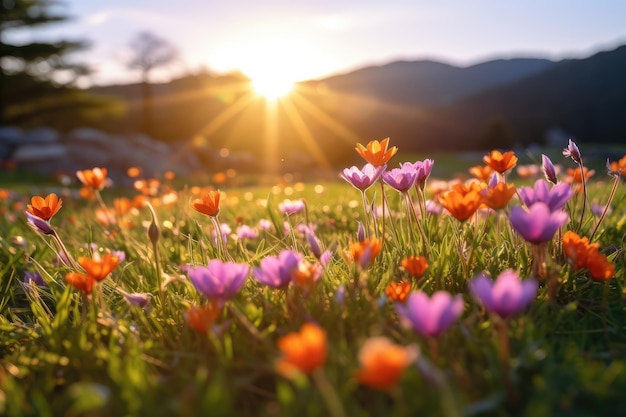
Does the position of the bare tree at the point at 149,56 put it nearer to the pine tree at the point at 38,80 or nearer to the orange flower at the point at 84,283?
the pine tree at the point at 38,80

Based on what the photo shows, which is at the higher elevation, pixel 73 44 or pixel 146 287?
pixel 73 44

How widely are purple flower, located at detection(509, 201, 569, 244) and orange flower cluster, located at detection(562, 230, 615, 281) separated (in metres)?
0.28

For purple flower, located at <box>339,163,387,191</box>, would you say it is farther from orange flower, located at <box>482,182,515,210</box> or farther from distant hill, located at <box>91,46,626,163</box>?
distant hill, located at <box>91,46,626,163</box>

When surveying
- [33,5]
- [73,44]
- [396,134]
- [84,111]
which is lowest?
[396,134]

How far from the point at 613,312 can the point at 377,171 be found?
82 centimetres

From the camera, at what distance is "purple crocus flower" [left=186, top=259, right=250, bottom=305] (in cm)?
121

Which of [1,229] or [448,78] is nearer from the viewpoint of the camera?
[1,229]

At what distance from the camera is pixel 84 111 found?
2453cm

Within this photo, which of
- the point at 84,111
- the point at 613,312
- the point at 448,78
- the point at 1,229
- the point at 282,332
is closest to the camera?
the point at 282,332

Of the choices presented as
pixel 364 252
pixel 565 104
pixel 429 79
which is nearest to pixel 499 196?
pixel 364 252

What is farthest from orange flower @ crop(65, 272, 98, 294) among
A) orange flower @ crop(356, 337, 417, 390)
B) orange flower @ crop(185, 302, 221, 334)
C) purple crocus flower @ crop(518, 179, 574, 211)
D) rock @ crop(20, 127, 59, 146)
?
rock @ crop(20, 127, 59, 146)

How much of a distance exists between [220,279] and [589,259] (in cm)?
97

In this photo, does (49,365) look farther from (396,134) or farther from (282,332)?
(396,134)

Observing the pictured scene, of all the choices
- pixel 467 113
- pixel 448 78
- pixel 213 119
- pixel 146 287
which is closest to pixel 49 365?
pixel 146 287
